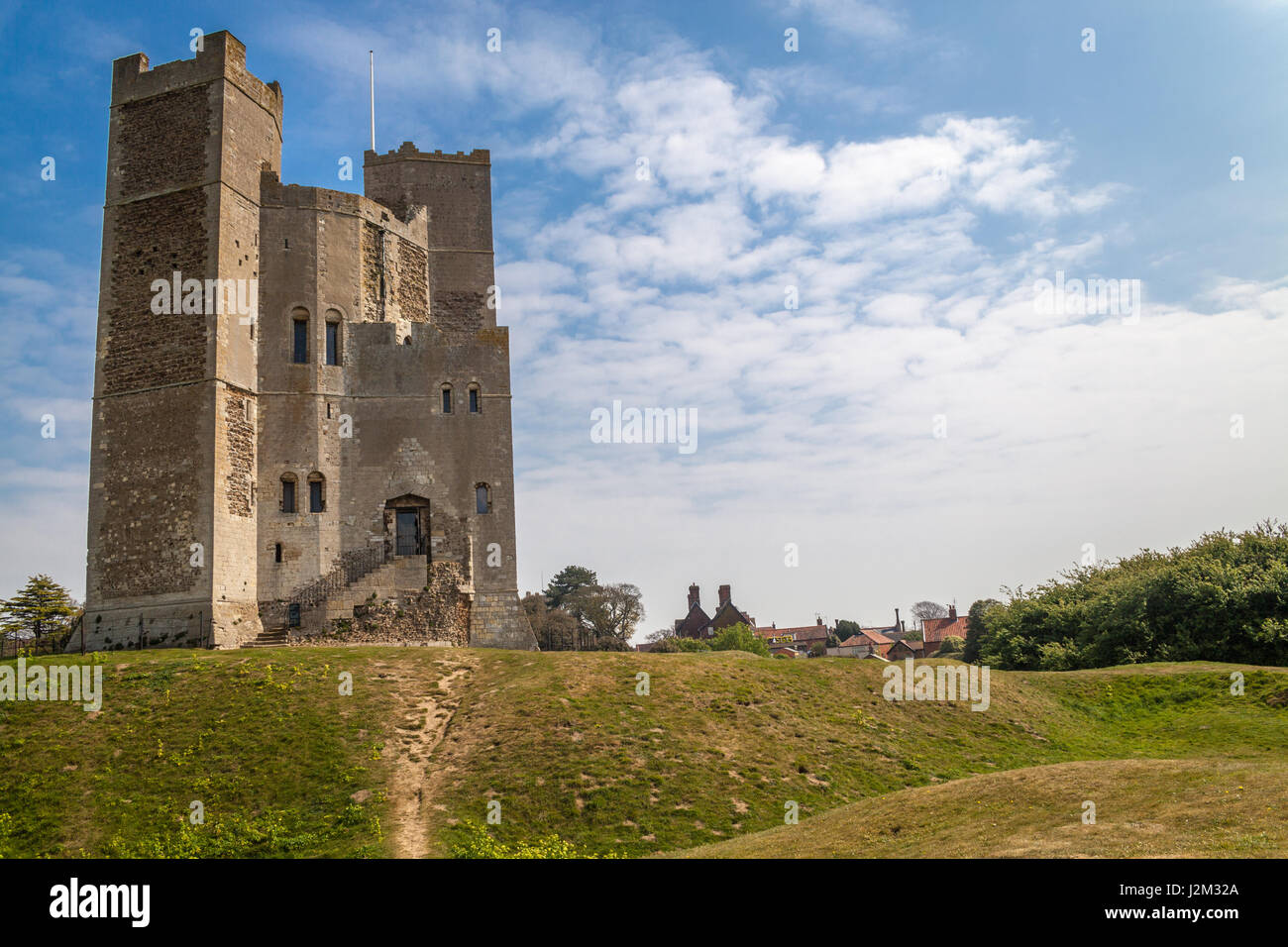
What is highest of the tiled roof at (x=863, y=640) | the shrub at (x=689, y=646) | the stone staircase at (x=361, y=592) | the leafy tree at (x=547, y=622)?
the stone staircase at (x=361, y=592)

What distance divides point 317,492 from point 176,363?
7085 mm

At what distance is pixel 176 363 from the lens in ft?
129

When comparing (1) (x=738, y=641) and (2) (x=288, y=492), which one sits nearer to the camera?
(2) (x=288, y=492)

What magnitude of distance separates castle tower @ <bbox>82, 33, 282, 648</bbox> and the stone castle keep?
0.08 m

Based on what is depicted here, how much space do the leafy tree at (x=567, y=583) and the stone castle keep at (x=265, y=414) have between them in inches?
2461

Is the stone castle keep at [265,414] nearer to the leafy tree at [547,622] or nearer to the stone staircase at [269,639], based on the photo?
the stone staircase at [269,639]

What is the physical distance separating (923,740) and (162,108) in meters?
36.6

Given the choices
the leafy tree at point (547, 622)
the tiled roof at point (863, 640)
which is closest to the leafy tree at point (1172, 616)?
the leafy tree at point (547, 622)

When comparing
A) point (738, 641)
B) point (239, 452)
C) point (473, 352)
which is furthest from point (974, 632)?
point (239, 452)

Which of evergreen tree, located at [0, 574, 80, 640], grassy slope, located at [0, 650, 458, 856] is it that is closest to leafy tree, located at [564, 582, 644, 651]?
evergreen tree, located at [0, 574, 80, 640]

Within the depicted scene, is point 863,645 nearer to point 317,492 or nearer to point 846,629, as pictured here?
point 846,629

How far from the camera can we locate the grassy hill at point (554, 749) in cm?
2350

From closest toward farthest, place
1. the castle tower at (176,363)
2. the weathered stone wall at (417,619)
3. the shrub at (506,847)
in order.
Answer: the shrub at (506,847)
the castle tower at (176,363)
the weathered stone wall at (417,619)
